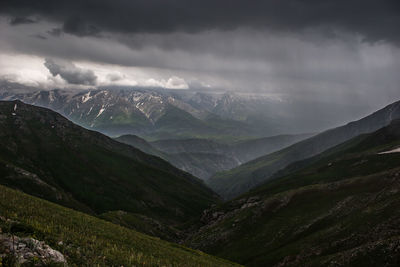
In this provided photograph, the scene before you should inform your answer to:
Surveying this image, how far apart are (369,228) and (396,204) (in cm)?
1189

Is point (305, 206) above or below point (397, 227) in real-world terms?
below

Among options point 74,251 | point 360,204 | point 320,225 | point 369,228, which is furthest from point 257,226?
point 74,251

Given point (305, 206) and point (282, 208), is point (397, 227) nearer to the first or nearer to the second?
point (305, 206)

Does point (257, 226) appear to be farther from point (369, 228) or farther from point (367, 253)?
point (367, 253)

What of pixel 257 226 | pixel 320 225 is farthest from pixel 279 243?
pixel 257 226

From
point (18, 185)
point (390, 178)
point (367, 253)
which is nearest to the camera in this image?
point (367, 253)

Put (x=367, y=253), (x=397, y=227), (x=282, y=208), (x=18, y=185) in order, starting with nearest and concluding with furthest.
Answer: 1. (x=367, y=253)
2. (x=397, y=227)
3. (x=282, y=208)
4. (x=18, y=185)

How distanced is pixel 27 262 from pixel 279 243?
8538 centimetres

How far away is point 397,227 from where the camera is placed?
5475 centimetres

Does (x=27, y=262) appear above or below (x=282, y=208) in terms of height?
above

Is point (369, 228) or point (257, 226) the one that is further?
point (257, 226)

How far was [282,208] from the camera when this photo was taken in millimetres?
110500

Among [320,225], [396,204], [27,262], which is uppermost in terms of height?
[27,262]

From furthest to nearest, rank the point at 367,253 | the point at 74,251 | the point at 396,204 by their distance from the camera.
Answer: the point at 396,204 < the point at 367,253 < the point at 74,251
